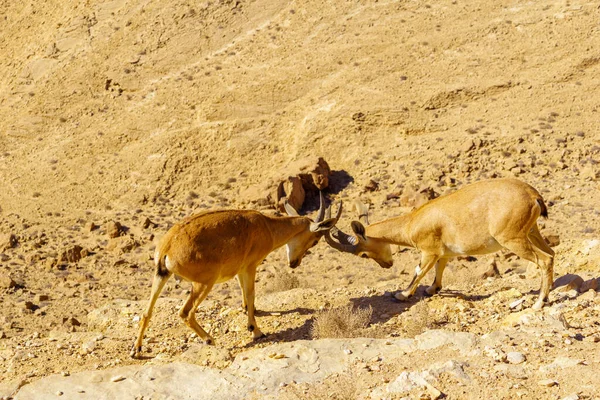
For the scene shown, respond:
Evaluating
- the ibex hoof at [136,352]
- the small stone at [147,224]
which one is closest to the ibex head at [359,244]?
the ibex hoof at [136,352]

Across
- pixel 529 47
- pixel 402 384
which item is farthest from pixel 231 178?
pixel 402 384

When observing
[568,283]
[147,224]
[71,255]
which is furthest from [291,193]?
[568,283]

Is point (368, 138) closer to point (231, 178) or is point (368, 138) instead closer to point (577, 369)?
point (231, 178)

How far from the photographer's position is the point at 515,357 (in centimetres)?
819

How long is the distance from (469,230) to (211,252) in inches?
154

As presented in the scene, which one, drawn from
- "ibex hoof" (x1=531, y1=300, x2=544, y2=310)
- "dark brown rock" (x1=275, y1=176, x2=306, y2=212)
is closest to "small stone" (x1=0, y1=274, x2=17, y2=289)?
"dark brown rock" (x1=275, y1=176, x2=306, y2=212)

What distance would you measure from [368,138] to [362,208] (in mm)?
8996

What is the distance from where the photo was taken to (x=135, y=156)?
22953 mm

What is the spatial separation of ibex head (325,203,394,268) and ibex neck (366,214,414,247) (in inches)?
4.7

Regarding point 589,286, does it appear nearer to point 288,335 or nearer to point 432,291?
point 432,291

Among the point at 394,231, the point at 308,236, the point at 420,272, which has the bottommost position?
the point at 420,272

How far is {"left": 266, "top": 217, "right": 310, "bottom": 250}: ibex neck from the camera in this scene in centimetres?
1179

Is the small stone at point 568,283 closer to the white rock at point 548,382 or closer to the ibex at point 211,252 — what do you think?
the white rock at point 548,382

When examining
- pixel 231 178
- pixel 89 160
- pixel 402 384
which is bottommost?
pixel 231 178
